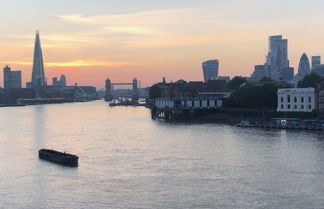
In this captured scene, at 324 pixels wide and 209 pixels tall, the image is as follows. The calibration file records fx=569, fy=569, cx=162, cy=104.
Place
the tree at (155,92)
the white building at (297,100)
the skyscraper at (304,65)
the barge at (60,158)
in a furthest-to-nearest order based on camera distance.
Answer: the skyscraper at (304,65) < the tree at (155,92) < the white building at (297,100) < the barge at (60,158)

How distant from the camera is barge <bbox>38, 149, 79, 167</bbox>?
25.4 metres

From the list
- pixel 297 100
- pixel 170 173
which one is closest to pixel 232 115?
pixel 297 100

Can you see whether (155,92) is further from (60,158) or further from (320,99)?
(60,158)

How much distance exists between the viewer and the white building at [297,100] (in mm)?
51531

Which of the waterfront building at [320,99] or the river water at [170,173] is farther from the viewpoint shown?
the waterfront building at [320,99]

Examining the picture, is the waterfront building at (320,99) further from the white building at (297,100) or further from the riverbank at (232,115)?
the riverbank at (232,115)

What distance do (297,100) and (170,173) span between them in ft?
105

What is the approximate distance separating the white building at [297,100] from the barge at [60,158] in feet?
98.8

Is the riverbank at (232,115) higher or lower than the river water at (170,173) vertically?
higher

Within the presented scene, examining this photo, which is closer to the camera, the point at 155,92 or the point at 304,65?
the point at 155,92

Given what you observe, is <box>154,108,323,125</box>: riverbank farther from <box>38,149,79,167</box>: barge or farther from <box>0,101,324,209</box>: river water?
<box>38,149,79,167</box>: barge

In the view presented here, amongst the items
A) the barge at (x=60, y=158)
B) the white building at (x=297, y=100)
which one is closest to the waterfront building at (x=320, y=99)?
the white building at (x=297, y=100)

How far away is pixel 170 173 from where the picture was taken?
22.8 m

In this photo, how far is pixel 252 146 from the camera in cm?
3138
